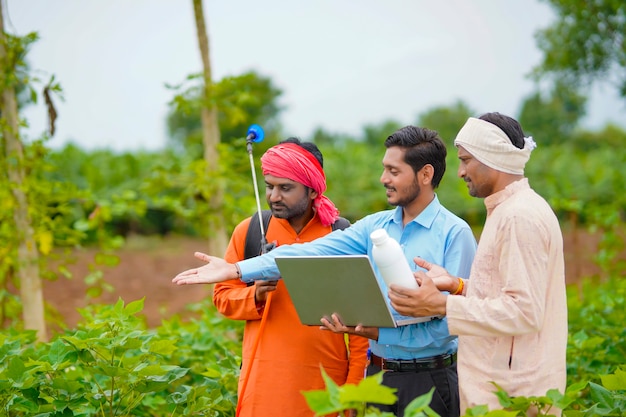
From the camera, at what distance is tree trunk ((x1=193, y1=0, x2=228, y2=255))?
614cm

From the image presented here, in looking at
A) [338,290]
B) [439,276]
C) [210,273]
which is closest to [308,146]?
[210,273]

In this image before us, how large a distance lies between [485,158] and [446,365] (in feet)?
2.88

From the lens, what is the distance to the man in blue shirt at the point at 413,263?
3098 millimetres

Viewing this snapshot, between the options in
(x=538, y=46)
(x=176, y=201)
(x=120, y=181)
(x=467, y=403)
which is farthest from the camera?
(x=120, y=181)

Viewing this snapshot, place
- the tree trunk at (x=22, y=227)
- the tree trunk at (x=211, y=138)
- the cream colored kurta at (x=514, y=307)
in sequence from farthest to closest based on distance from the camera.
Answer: the tree trunk at (x=211, y=138)
the tree trunk at (x=22, y=227)
the cream colored kurta at (x=514, y=307)

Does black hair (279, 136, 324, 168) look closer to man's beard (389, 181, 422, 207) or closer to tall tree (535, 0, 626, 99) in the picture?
man's beard (389, 181, 422, 207)

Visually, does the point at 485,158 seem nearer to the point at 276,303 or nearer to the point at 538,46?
the point at 276,303

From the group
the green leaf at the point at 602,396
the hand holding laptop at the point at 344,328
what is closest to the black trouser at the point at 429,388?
the hand holding laptop at the point at 344,328

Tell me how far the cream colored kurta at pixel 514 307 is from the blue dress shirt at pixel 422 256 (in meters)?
0.32

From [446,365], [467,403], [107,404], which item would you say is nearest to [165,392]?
[107,404]

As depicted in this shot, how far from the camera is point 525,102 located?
49469 millimetres

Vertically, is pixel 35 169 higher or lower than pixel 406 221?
higher

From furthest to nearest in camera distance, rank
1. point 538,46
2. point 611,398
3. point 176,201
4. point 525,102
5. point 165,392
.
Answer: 1. point 525,102
2. point 538,46
3. point 176,201
4. point 165,392
5. point 611,398

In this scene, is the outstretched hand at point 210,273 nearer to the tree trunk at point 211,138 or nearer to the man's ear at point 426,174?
the man's ear at point 426,174
